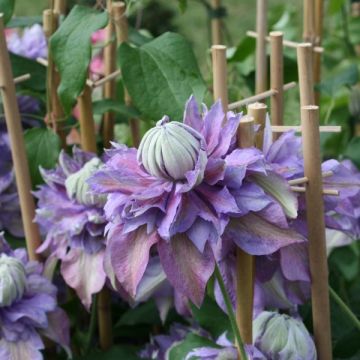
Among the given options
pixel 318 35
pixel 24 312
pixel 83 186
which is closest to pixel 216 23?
pixel 318 35

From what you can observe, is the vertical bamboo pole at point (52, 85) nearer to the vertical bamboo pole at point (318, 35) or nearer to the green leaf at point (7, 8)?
the green leaf at point (7, 8)

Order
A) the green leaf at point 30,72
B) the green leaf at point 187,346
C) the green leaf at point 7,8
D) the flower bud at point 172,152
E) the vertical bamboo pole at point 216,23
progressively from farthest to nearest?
the vertical bamboo pole at point 216,23
the green leaf at point 30,72
the green leaf at point 7,8
the green leaf at point 187,346
the flower bud at point 172,152

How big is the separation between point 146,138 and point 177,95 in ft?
0.70

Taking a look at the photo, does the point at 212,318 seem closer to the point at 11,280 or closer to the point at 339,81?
the point at 11,280

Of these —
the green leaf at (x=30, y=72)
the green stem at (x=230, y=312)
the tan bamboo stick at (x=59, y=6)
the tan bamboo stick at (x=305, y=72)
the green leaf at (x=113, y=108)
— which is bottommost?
the green stem at (x=230, y=312)

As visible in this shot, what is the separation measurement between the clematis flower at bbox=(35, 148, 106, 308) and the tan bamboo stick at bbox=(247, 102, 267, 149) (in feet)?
0.63

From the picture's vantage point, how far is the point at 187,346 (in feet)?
2.23

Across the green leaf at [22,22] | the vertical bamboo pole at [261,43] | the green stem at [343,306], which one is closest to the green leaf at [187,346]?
the green stem at [343,306]

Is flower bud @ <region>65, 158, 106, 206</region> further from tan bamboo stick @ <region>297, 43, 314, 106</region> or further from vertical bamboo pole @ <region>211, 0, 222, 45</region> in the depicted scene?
vertical bamboo pole @ <region>211, 0, 222, 45</region>

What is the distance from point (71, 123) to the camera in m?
0.95

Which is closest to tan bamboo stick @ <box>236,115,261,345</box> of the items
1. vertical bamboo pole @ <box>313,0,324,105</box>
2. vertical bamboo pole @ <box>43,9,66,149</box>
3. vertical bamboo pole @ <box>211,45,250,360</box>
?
vertical bamboo pole @ <box>211,45,250,360</box>

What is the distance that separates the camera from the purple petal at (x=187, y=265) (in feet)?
1.84

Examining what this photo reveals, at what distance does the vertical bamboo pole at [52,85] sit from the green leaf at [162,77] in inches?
3.7

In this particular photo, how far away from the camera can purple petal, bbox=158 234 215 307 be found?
0.56m
